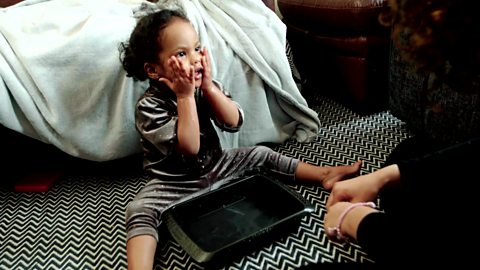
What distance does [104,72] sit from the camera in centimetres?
121

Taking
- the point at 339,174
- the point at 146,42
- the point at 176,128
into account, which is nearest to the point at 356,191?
the point at 339,174

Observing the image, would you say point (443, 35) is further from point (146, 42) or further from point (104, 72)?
point (104, 72)

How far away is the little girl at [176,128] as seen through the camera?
100cm

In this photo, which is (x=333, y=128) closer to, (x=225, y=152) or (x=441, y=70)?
(x=225, y=152)

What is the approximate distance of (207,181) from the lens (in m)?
1.13

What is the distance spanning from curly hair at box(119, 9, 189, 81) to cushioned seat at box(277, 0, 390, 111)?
1.66ft

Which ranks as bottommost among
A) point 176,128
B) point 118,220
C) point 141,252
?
point 118,220

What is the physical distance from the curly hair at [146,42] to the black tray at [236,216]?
1.16 ft

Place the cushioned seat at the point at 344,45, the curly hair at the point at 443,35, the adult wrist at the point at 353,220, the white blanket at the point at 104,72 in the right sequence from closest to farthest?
the curly hair at the point at 443,35, the adult wrist at the point at 353,220, the white blanket at the point at 104,72, the cushioned seat at the point at 344,45

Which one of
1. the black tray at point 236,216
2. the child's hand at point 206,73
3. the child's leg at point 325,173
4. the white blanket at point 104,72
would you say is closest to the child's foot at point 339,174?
the child's leg at point 325,173

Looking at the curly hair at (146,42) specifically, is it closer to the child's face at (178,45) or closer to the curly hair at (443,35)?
the child's face at (178,45)

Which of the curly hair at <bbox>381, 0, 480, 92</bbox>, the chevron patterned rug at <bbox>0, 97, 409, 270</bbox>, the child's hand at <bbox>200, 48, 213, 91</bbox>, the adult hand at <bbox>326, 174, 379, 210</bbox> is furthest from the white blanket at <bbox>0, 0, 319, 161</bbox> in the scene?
the curly hair at <bbox>381, 0, 480, 92</bbox>

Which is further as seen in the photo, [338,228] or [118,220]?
[118,220]

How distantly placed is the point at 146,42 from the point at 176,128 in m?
0.22
